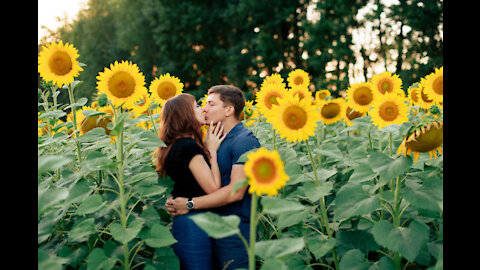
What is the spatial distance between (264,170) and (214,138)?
4.05 feet

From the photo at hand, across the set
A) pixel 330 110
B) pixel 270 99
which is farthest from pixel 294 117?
pixel 330 110

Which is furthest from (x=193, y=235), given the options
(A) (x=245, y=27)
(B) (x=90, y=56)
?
(B) (x=90, y=56)

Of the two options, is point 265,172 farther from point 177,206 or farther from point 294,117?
point 177,206

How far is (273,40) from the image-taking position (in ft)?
68.7

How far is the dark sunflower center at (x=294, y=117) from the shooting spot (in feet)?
7.05

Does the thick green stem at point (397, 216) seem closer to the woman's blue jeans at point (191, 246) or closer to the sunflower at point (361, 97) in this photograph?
the woman's blue jeans at point (191, 246)

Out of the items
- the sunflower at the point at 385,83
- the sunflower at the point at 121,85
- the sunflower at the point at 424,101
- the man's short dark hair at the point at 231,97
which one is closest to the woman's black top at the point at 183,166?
the sunflower at the point at 121,85

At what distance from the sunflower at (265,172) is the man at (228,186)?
2.65ft

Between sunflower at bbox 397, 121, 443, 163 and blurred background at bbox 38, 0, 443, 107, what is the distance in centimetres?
1350

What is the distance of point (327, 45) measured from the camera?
1934 cm

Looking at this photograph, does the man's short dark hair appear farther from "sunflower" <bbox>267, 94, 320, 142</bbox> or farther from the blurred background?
the blurred background

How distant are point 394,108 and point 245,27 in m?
20.4

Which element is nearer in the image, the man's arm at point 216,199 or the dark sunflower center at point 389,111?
the man's arm at point 216,199

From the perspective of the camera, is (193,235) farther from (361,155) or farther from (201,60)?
(201,60)
